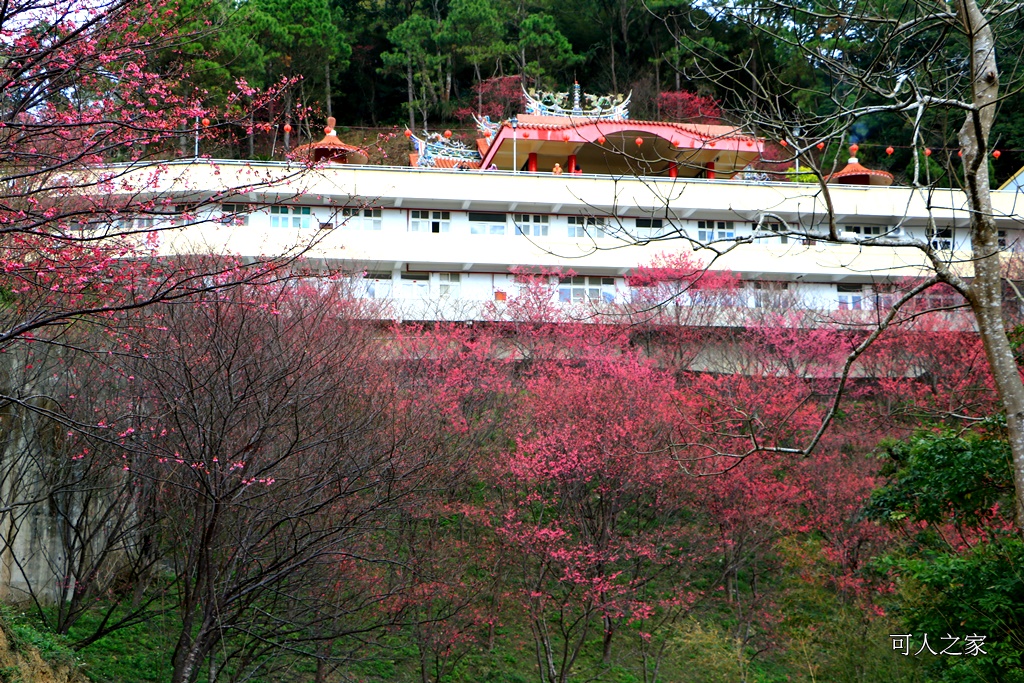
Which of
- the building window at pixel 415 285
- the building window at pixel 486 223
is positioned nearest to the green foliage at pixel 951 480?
the building window at pixel 415 285

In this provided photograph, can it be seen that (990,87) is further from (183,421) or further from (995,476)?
(183,421)

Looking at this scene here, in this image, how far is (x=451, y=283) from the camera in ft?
110

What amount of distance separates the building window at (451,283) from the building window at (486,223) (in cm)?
203

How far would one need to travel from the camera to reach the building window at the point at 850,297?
32.6 meters

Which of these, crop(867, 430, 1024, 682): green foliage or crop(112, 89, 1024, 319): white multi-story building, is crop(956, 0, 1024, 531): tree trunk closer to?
crop(867, 430, 1024, 682): green foliage

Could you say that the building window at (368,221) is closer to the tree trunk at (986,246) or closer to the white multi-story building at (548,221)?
the white multi-story building at (548,221)

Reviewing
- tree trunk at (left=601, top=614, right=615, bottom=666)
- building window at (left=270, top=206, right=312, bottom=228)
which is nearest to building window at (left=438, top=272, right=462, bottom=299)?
building window at (left=270, top=206, right=312, bottom=228)

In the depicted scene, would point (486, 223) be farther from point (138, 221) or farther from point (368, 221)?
point (138, 221)

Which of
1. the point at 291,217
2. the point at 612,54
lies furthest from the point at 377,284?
the point at 612,54

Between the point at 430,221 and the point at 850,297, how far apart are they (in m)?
15.3

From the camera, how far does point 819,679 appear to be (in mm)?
17828

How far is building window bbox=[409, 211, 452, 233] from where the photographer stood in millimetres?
34156

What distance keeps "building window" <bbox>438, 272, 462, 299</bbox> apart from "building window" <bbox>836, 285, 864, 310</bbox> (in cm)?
1276

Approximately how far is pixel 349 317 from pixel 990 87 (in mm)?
14377
